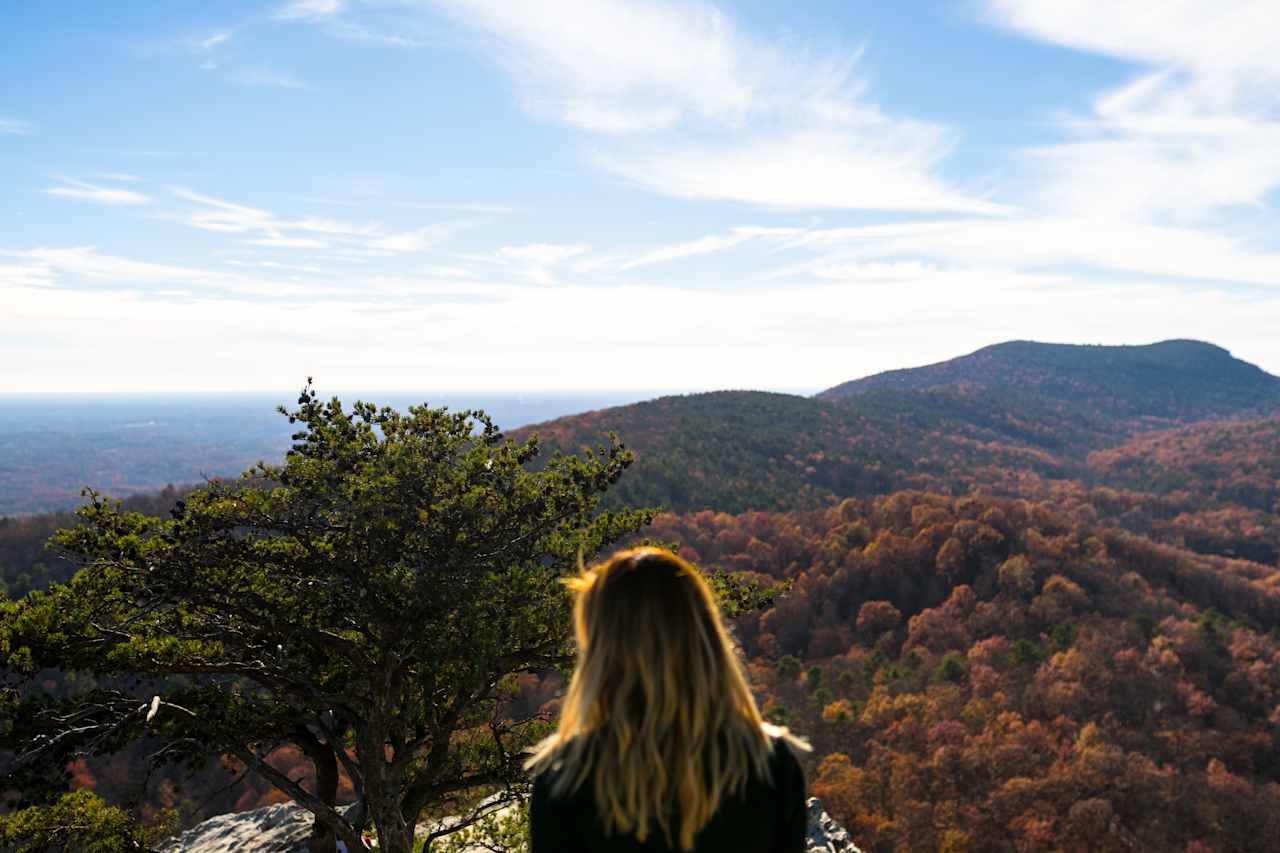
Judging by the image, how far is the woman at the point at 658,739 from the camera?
220 centimetres

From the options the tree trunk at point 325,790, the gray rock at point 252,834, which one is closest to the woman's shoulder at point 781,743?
the tree trunk at point 325,790

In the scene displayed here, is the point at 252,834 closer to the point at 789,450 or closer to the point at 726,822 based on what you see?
the point at 726,822

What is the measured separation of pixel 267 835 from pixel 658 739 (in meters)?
14.9

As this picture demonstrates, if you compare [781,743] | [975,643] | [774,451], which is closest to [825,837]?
[781,743]

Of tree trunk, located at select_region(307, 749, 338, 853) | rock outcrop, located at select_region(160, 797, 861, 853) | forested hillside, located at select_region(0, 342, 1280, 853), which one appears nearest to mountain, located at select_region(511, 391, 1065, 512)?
forested hillside, located at select_region(0, 342, 1280, 853)

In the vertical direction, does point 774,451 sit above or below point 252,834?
above

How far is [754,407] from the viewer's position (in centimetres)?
13025

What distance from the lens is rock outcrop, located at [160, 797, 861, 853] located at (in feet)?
43.3

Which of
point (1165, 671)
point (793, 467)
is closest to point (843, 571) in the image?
point (1165, 671)

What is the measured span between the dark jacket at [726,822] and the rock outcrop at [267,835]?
12266 millimetres

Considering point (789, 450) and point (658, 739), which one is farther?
point (789, 450)

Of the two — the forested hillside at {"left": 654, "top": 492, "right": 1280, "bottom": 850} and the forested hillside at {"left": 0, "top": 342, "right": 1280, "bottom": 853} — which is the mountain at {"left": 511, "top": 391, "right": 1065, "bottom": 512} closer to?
the forested hillside at {"left": 0, "top": 342, "right": 1280, "bottom": 853}

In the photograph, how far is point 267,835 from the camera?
13.8 meters

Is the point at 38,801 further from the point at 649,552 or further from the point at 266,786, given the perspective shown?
the point at 266,786
